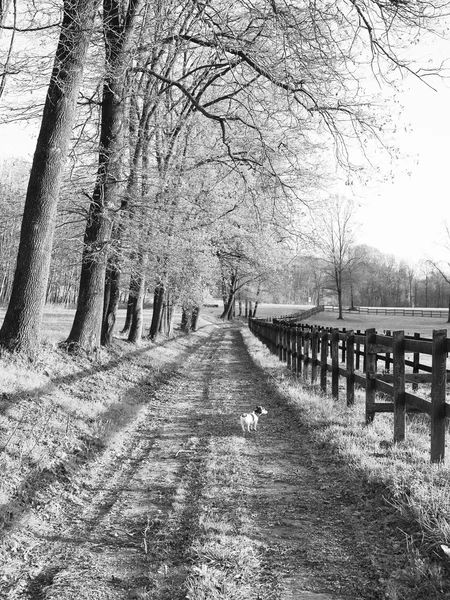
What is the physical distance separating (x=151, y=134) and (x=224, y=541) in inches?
550

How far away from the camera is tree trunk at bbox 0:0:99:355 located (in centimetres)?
823

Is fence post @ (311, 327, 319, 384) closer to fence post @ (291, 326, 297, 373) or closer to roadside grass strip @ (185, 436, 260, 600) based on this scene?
fence post @ (291, 326, 297, 373)

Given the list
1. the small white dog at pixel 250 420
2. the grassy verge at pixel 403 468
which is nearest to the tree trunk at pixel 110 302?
the grassy verge at pixel 403 468

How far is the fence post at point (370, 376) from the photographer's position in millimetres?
7500

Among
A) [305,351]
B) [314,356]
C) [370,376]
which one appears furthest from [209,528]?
[305,351]

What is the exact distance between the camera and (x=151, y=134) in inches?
614

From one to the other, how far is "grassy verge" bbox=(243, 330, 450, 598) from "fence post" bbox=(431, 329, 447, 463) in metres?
0.20

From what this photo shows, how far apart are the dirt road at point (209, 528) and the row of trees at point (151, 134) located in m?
3.92

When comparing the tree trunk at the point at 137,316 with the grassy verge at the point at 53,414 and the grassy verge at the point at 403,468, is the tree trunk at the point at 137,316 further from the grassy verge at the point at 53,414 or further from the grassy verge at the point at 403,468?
the grassy verge at the point at 403,468

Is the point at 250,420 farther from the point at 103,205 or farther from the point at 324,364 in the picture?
the point at 103,205

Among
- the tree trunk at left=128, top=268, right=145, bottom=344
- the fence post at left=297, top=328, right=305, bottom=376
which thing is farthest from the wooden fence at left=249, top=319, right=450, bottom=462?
the tree trunk at left=128, top=268, right=145, bottom=344

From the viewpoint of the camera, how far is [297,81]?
29.1ft

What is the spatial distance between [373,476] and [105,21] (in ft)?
30.0

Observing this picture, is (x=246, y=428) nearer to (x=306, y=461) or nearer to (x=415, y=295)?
(x=306, y=461)
